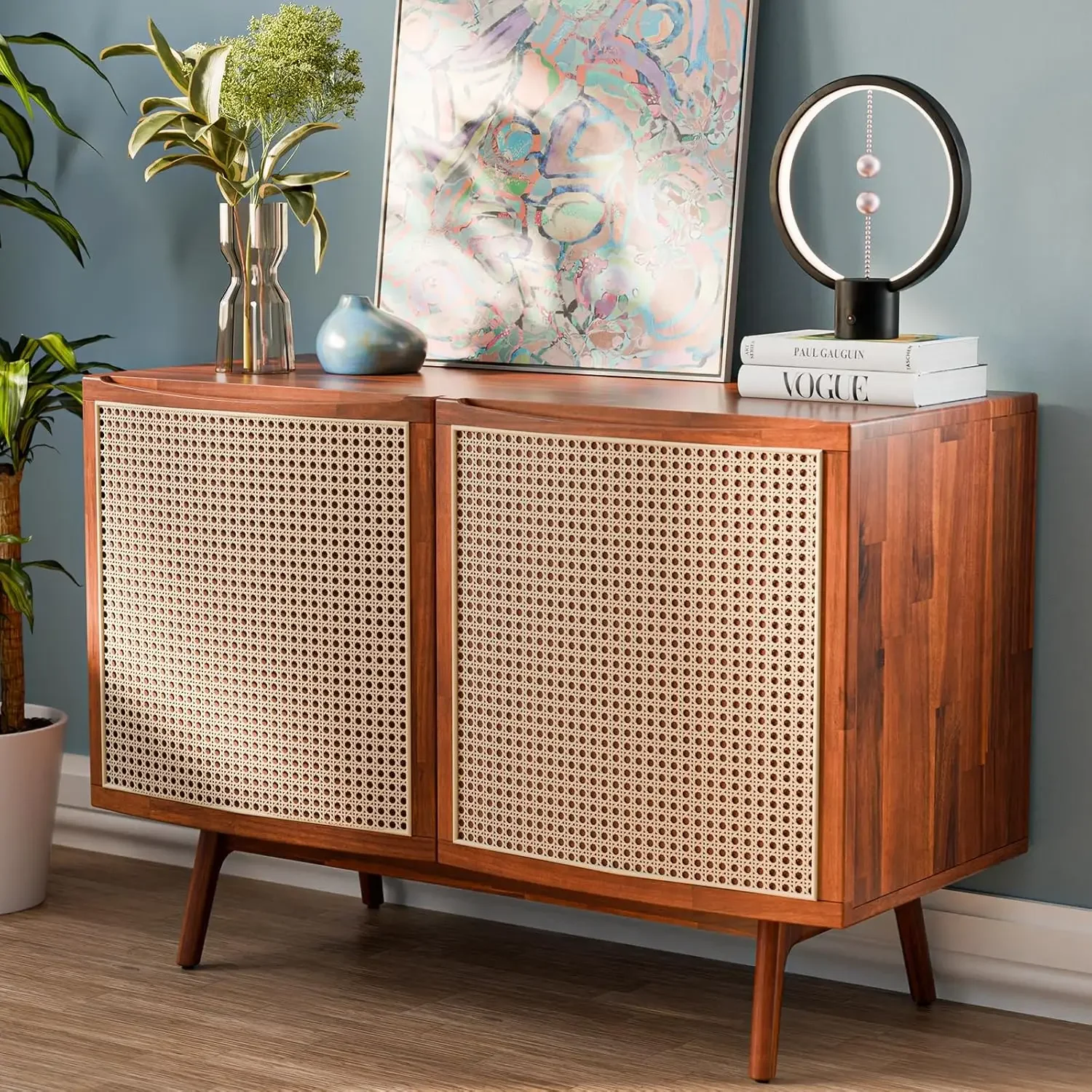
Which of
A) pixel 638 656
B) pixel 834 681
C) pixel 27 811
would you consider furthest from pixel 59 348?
pixel 834 681

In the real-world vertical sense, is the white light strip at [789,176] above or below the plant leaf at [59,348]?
above

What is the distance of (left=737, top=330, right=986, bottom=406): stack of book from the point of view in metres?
2.02

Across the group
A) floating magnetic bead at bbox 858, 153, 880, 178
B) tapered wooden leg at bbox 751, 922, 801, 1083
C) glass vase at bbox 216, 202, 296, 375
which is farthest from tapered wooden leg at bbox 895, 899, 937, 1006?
glass vase at bbox 216, 202, 296, 375

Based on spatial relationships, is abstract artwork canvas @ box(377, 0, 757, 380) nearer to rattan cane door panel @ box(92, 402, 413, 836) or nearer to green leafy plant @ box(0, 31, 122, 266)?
rattan cane door panel @ box(92, 402, 413, 836)

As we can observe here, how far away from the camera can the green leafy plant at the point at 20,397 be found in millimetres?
2650

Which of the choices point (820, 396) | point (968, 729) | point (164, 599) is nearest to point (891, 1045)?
point (968, 729)

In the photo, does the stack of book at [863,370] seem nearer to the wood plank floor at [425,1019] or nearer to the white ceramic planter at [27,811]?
the wood plank floor at [425,1019]

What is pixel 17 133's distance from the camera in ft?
9.22

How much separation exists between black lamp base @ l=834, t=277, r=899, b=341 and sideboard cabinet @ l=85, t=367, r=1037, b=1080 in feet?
0.39

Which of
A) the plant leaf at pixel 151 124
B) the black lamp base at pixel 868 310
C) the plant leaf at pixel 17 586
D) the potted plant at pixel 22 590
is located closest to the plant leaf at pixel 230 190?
the plant leaf at pixel 151 124

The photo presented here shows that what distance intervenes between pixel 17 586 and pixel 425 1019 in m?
0.90

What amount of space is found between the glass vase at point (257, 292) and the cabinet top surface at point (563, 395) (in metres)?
0.04

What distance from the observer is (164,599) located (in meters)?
2.41

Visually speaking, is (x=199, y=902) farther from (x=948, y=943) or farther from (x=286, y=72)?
(x=286, y=72)
